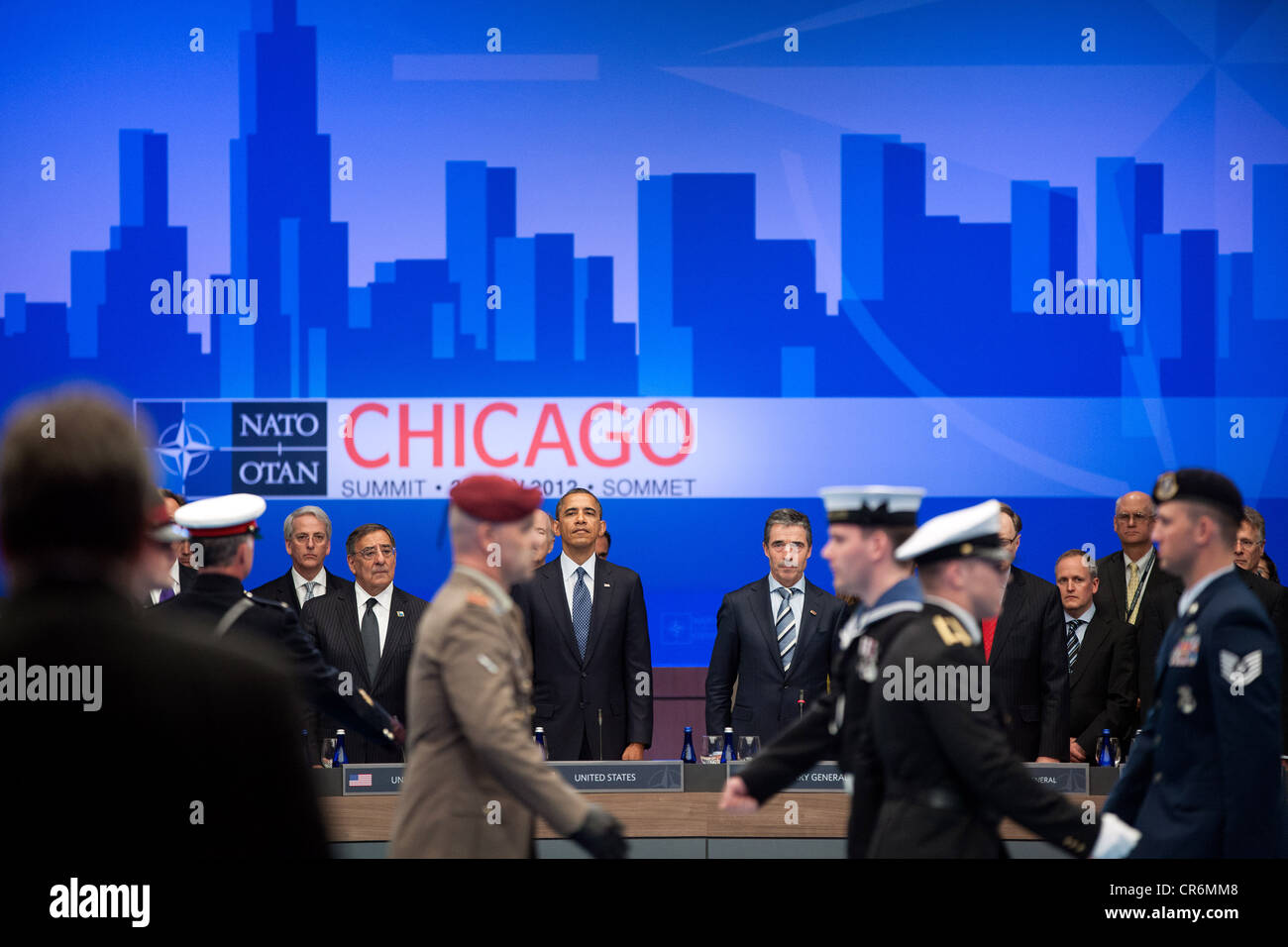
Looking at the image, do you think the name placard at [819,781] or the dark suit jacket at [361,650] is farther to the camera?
the dark suit jacket at [361,650]

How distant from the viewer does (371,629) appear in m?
5.45

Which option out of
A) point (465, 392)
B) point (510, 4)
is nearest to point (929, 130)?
point (510, 4)

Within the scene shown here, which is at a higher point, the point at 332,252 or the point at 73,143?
the point at 73,143

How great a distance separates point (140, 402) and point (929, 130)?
461 cm

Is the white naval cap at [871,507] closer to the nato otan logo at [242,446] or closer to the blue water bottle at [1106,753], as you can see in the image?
the blue water bottle at [1106,753]

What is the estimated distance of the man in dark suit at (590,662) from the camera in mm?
5574

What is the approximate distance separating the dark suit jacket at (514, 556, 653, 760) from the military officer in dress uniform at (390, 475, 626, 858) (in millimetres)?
2522

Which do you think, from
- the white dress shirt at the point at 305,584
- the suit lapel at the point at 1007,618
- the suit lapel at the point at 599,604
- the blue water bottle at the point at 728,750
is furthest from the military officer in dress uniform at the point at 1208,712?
the white dress shirt at the point at 305,584

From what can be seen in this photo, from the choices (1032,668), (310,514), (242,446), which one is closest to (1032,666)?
(1032,668)

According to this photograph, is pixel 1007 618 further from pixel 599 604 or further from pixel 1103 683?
pixel 599 604

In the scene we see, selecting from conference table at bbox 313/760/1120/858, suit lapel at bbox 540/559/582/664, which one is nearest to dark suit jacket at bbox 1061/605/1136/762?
conference table at bbox 313/760/1120/858

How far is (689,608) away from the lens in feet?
24.2

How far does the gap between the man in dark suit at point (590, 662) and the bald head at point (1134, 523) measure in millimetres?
2355
